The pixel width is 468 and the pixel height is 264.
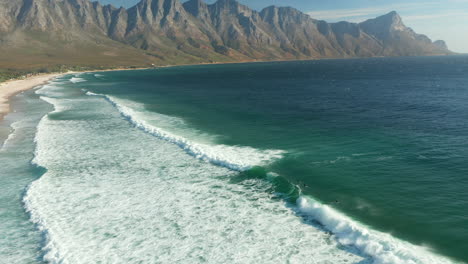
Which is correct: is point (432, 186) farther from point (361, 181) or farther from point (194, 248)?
point (194, 248)

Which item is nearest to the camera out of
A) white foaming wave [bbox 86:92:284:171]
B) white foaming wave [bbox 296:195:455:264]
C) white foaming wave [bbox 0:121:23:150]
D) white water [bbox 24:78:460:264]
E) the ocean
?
white foaming wave [bbox 296:195:455:264]

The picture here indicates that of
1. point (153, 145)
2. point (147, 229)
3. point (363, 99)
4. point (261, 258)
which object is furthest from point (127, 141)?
point (363, 99)

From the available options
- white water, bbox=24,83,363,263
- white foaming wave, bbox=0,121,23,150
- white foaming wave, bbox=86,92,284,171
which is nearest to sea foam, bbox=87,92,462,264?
white foaming wave, bbox=86,92,284,171

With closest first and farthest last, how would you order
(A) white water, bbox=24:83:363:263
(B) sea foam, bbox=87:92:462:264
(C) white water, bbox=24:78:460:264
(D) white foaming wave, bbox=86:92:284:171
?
(B) sea foam, bbox=87:92:462:264 → (C) white water, bbox=24:78:460:264 → (A) white water, bbox=24:83:363:263 → (D) white foaming wave, bbox=86:92:284:171

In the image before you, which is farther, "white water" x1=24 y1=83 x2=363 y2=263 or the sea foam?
"white water" x1=24 y1=83 x2=363 y2=263

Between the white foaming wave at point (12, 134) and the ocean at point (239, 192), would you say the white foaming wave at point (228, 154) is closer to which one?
the ocean at point (239, 192)

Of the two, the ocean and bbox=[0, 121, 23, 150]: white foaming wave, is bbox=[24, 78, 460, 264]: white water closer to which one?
the ocean

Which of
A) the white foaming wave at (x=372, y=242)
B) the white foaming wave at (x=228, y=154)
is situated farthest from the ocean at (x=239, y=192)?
the white foaming wave at (x=228, y=154)
